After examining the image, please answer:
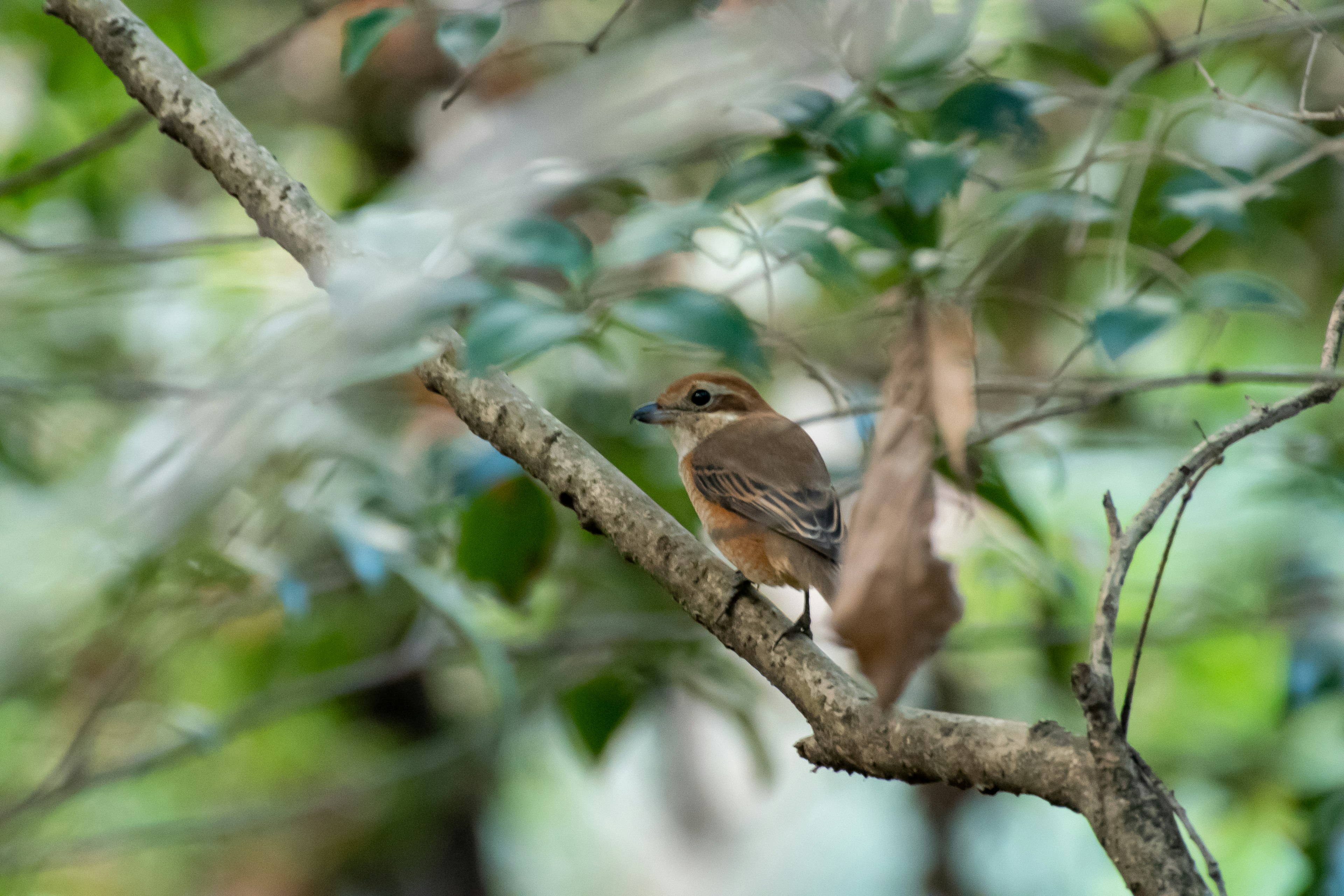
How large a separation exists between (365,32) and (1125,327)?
1.54 meters

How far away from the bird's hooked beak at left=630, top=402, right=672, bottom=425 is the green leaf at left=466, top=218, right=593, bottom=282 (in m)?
1.55

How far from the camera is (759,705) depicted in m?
4.78

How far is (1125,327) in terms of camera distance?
1.86m

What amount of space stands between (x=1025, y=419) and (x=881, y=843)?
4012 mm

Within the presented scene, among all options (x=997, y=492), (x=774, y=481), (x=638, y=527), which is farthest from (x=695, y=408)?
(x=638, y=527)

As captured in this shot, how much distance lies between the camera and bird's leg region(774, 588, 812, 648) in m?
1.74

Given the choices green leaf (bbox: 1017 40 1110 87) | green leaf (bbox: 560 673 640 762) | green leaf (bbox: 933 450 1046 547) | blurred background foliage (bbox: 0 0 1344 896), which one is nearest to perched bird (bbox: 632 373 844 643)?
blurred background foliage (bbox: 0 0 1344 896)

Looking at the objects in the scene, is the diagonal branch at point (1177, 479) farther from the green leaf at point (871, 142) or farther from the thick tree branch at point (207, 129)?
the thick tree branch at point (207, 129)

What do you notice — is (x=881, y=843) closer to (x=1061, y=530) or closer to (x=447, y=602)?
(x=1061, y=530)

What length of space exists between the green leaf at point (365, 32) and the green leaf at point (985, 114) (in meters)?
1.09

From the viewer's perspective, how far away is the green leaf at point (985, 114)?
83.7 inches

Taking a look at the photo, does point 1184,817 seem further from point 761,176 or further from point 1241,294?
point 761,176

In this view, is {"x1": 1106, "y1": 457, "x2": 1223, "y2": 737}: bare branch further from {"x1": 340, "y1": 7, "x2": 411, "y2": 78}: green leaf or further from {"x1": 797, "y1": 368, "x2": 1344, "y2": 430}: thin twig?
{"x1": 340, "y1": 7, "x2": 411, "y2": 78}: green leaf

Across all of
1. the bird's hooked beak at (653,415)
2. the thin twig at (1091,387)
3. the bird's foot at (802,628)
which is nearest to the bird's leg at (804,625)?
the bird's foot at (802,628)
